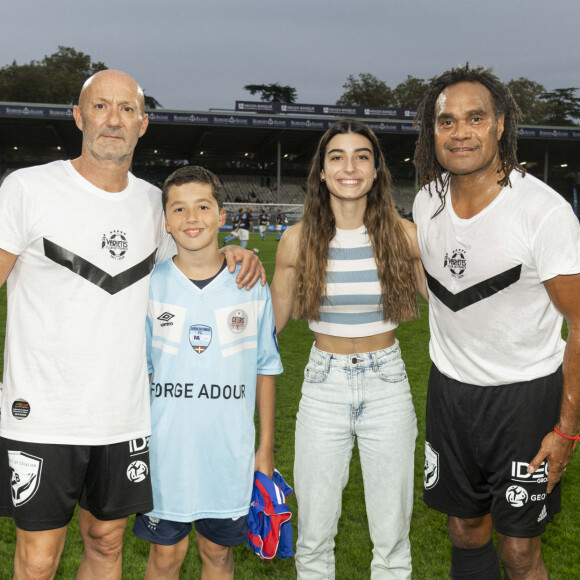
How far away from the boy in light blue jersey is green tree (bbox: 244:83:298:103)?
72691 mm

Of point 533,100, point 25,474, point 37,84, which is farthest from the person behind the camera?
point 533,100

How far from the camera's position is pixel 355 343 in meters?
2.97

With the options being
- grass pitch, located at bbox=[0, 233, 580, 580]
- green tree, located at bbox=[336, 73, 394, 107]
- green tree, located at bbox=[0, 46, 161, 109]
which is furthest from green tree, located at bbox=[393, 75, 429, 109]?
grass pitch, located at bbox=[0, 233, 580, 580]

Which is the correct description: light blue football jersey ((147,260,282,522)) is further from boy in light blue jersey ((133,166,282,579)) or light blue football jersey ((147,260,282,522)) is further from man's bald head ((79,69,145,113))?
man's bald head ((79,69,145,113))

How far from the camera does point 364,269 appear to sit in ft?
9.80

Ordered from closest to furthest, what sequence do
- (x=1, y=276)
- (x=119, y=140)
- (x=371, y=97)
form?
(x=1, y=276), (x=119, y=140), (x=371, y=97)

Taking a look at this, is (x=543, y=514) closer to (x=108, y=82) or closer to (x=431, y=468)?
(x=431, y=468)

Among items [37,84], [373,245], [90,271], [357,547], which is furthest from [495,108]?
[37,84]

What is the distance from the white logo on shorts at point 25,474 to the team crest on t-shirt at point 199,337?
0.80 metres

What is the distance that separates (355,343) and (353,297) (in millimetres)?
222

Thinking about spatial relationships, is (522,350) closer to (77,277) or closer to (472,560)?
(472,560)

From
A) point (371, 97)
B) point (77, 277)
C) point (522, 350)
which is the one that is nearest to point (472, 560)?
point (522, 350)

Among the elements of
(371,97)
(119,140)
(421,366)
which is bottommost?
(421,366)

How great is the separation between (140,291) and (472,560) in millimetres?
2041
